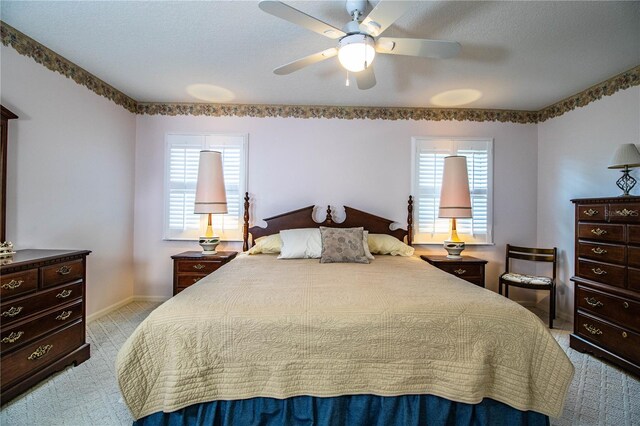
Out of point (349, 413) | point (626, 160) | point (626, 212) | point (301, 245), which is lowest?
point (349, 413)

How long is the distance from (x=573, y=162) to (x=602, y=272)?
1.48 m

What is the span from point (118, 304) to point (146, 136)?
2058 millimetres

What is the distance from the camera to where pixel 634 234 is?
2219 mm

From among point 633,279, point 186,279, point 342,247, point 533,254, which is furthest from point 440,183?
point 186,279

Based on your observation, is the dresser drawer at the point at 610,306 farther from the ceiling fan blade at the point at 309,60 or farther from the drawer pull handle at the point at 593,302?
the ceiling fan blade at the point at 309,60

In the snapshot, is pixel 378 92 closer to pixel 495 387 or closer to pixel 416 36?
pixel 416 36

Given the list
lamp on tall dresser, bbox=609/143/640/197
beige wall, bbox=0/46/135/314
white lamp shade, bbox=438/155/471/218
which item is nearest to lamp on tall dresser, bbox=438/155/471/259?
white lamp shade, bbox=438/155/471/218

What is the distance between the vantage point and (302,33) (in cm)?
224

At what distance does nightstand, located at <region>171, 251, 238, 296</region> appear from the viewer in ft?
10.4

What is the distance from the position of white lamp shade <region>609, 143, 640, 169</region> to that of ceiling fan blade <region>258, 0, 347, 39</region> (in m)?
2.56

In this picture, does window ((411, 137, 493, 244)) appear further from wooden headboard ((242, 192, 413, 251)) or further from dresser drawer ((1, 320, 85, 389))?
dresser drawer ((1, 320, 85, 389))

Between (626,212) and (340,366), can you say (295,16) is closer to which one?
(340,366)

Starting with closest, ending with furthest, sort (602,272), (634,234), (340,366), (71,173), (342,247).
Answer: (340,366) → (634,234) → (602,272) → (71,173) → (342,247)

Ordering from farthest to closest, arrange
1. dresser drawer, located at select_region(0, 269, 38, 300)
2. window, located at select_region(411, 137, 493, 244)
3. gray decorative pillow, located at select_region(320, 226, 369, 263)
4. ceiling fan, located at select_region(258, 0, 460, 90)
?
window, located at select_region(411, 137, 493, 244) < gray decorative pillow, located at select_region(320, 226, 369, 263) < dresser drawer, located at select_region(0, 269, 38, 300) < ceiling fan, located at select_region(258, 0, 460, 90)
